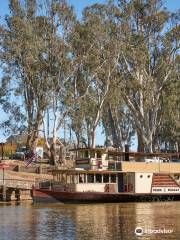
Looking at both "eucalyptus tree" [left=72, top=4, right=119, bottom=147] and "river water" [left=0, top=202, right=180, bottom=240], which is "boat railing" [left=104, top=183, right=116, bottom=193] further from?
"eucalyptus tree" [left=72, top=4, right=119, bottom=147]

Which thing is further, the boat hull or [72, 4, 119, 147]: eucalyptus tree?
[72, 4, 119, 147]: eucalyptus tree

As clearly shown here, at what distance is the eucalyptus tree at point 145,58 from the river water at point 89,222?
28.3 metres

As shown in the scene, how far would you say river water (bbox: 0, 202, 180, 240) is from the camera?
94.8 feet

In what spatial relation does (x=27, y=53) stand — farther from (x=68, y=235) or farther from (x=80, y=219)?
(x=68, y=235)

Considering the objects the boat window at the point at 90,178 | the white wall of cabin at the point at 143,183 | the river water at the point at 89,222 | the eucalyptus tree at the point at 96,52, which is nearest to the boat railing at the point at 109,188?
the boat window at the point at 90,178

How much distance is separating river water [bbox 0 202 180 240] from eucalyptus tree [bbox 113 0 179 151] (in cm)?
2834

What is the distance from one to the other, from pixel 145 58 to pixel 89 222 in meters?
39.5

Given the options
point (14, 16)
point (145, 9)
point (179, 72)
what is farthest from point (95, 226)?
point (179, 72)

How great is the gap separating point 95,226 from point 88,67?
3837 centimetres

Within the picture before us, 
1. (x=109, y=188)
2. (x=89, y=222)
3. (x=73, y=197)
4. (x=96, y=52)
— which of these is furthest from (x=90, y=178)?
(x=96, y=52)

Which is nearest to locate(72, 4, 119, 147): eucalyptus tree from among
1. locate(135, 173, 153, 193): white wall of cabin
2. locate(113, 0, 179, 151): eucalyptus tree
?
locate(113, 0, 179, 151): eucalyptus tree

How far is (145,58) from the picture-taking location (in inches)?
2795

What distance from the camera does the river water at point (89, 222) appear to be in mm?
28891

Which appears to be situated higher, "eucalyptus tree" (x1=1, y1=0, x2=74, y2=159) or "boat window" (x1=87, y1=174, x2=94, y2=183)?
"eucalyptus tree" (x1=1, y1=0, x2=74, y2=159)
